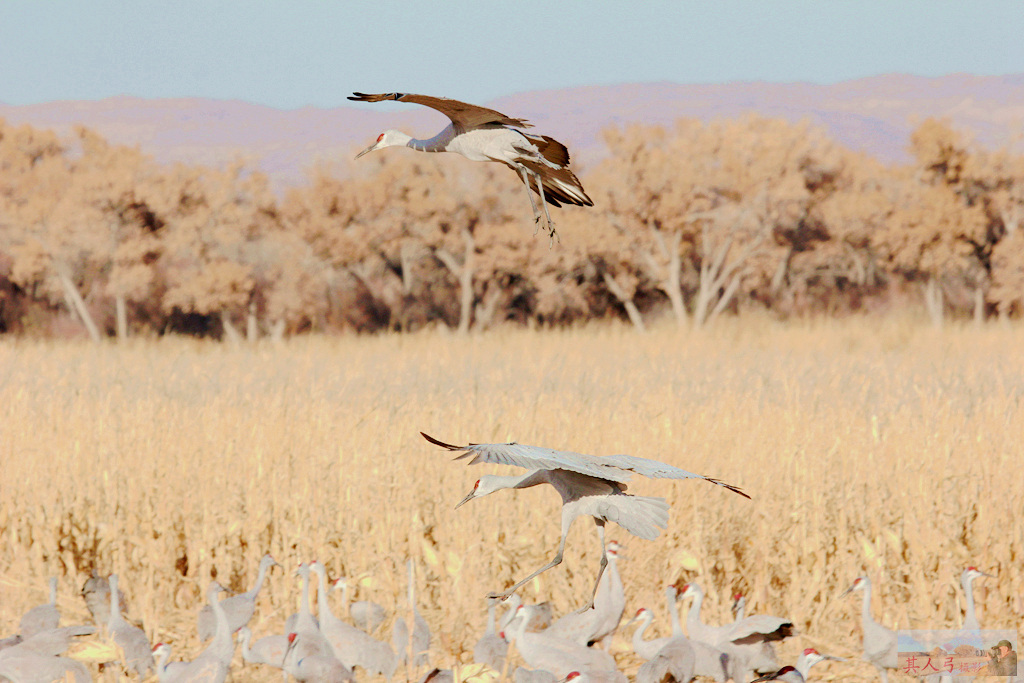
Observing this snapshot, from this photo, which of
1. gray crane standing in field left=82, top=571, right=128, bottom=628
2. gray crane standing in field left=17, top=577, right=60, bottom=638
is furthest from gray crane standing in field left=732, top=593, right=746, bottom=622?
gray crane standing in field left=17, top=577, right=60, bottom=638

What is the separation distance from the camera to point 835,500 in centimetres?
729

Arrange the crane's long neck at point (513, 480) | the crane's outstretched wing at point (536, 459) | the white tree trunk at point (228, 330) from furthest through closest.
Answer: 1. the white tree trunk at point (228, 330)
2. the crane's long neck at point (513, 480)
3. the crane's outstretched wing at point (536, 459)

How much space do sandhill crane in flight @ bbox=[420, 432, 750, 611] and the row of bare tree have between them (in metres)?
28.6

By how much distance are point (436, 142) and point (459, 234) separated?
30.9 metres

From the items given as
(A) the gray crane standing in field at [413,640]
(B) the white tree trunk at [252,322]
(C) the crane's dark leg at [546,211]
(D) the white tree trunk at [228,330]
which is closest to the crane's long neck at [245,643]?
(A) the gray crane standing in field at [413,640]

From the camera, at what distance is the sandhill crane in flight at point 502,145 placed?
87.8 inches

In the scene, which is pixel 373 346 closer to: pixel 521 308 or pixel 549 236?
pixel 521 308

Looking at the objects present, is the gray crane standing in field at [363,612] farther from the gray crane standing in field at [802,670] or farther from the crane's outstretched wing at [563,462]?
the crane's outstretched wing at [563,462]

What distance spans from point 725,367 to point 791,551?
10.1m

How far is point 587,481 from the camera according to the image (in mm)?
2004

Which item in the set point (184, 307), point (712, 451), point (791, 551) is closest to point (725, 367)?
point (712, 451)

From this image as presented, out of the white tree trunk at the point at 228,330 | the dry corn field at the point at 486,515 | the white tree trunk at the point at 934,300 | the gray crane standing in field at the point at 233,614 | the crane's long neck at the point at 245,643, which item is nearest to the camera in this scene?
the crane's long neck at the point at 245,643

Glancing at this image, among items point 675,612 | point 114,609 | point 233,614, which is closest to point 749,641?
point 675,612

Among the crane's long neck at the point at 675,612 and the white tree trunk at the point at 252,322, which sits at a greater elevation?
the crane's long neck at the point at 675,612
